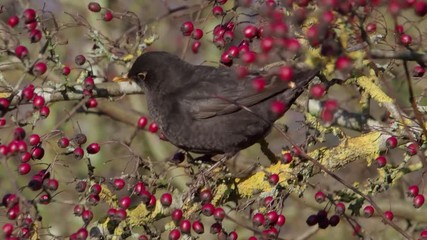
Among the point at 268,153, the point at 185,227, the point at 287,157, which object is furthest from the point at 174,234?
the point at 268,153

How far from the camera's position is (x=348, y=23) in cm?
282

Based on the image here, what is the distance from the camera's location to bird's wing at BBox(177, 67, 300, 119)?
5.31m

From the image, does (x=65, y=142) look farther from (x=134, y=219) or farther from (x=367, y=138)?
(x=367, y=138)

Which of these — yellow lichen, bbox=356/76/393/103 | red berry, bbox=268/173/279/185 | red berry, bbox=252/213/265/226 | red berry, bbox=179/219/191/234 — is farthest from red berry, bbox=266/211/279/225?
yellow lichen, bbox=356/76/393/103

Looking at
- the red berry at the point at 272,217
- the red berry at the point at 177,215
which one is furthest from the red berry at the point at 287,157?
the red berry at the point at 177,215

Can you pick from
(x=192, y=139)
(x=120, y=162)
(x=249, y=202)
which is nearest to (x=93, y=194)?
(x=249, y=202)

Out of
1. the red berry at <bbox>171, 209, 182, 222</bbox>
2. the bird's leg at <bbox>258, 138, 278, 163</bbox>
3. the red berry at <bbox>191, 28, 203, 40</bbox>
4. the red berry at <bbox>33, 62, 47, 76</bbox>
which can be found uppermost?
the red berry at <bbox>33, 62, 47, 76</bbox>

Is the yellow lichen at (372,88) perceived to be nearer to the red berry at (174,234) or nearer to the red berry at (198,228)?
the red berry at (198,228)

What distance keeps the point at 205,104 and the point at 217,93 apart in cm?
13

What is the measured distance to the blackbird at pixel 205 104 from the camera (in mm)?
5297

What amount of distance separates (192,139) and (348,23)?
2.57 meters

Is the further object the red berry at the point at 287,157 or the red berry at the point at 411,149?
the red berry at the point at 287,157

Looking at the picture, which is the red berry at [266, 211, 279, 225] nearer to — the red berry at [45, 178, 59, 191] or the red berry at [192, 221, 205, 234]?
the red berry at [192, 221, 205, 234]

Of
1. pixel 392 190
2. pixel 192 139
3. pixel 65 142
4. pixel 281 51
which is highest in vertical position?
pixel 281 51
